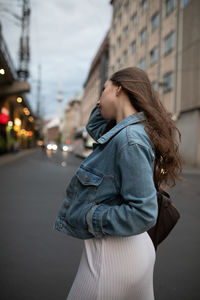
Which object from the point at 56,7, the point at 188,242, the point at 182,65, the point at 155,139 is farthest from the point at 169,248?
the point at 182,65

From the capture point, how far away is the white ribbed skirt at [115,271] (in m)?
1.40

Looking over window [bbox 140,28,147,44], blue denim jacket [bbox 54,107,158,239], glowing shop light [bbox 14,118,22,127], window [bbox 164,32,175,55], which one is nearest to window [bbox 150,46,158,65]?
window [bbox 164,32,175,55]

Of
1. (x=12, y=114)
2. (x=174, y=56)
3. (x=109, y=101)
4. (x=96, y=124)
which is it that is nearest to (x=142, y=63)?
(x=174, y=56)

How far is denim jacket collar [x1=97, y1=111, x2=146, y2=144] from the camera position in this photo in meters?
1.41

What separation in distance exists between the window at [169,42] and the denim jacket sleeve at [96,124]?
2438cm

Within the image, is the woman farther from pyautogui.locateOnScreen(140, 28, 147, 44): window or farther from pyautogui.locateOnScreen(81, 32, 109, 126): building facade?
pyautogui.locateOnScreen(140, 28, 147, 44): window

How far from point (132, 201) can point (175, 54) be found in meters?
24.5

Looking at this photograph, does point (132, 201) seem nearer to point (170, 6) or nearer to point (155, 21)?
point (170, 6)

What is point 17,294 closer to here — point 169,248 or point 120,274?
point 120,274

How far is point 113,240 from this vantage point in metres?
1.42

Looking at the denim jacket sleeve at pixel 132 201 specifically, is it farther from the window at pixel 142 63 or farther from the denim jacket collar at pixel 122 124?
the window at pixel 142 63

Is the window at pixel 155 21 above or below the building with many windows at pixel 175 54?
above

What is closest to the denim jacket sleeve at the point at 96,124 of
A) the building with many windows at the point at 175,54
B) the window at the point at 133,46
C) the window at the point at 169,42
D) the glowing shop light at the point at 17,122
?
the building with many windows at the point at 175,54

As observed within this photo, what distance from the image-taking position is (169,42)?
985 inches
